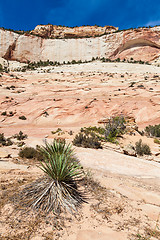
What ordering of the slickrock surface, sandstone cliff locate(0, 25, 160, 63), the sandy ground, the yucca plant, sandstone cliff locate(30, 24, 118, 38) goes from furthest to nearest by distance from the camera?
1. sandstone cliff locate(30, 24, 118, 38)
2. sandstone cliff locate(0, 25, 160, 63)
3. the slickrock surface
4. the yucca plant
5. the sandy ground

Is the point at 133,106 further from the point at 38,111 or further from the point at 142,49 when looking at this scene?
the point at 142,49

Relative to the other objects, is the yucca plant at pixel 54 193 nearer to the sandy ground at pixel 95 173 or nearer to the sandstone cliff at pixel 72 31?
the sandy ground at pixel 95 173

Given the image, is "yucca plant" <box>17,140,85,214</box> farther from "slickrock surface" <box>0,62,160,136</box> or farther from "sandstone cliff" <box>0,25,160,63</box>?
"sandstone cliff" <box>0,25,160,63</box>

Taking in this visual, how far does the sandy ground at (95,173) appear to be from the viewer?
1932mm

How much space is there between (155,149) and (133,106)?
8.40 meters

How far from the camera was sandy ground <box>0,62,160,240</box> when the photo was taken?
1.93 meters

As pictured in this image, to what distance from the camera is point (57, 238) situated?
69.6 inches

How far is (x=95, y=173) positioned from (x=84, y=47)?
4934cm

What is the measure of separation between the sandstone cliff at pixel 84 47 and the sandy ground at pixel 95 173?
101ft

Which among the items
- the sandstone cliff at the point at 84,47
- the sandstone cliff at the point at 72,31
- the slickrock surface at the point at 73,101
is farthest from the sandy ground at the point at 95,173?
the sandstone cliff at the point at 72,31

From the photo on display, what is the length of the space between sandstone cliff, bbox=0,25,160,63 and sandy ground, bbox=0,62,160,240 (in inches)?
1217

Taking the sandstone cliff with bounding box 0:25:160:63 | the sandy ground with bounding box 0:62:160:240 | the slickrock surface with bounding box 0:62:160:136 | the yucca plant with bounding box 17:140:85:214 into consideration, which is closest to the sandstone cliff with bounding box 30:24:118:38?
the sandstone cliff with bounding box 0:25:160:63

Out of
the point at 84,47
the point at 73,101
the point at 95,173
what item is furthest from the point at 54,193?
the point at 84,47

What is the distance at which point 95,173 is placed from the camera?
435 cm
